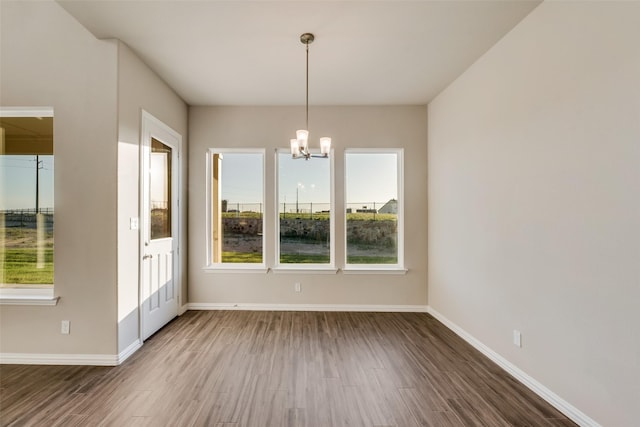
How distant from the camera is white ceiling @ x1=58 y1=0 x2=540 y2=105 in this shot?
2.20 meters

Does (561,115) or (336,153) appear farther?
(336,153)

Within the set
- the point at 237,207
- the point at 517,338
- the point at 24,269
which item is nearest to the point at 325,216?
the point at 237,207

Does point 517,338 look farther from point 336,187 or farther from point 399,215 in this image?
point 336,187

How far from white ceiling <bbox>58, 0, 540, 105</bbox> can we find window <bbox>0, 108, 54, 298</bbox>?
123cm

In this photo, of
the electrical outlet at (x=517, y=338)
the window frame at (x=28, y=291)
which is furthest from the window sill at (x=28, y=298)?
the electrical outlet at (x=517, y=338)

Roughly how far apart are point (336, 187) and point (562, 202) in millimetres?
2661

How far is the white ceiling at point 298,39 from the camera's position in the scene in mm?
2200

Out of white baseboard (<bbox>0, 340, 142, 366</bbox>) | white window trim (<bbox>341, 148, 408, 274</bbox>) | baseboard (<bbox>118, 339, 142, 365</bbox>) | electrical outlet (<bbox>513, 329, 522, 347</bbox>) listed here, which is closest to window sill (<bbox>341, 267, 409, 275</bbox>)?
white window trim (<bbox>341, 148, 408, 274</bbox>)

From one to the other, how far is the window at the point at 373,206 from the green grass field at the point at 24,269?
345 cm

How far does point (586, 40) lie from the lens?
181 cm

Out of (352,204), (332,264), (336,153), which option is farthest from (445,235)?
(336,153)

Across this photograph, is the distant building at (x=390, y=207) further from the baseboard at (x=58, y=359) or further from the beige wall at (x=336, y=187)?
the baseboard at (x=58, y=359)

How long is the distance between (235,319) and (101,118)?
2729 millimetres

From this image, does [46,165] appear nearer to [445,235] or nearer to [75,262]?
[75,262]
